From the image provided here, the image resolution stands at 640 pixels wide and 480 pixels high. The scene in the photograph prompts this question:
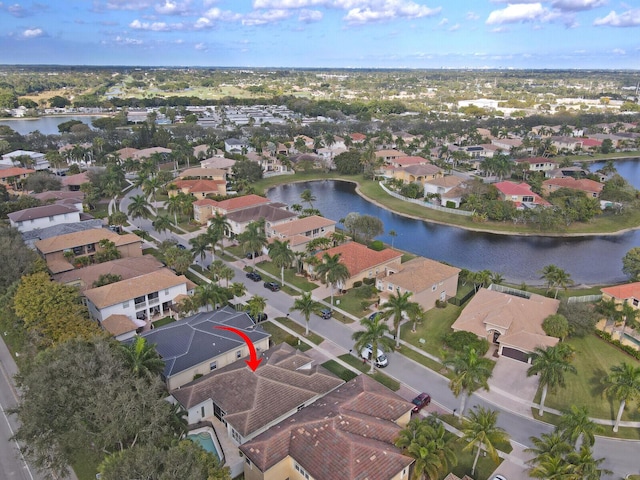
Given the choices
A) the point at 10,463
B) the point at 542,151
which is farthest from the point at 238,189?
the point at 542,151

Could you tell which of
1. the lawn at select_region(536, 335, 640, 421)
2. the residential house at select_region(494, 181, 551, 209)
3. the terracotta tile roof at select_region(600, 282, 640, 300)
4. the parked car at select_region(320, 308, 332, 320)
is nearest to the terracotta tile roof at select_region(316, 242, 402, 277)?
the parked car at select_region(320, 308, 332, 320)

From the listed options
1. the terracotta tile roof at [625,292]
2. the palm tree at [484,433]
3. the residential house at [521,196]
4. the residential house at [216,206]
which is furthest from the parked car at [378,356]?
the residential house at [521,196]

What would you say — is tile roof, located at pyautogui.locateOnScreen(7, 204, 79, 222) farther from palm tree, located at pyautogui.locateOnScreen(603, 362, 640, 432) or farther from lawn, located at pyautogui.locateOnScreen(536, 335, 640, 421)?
palm tree, located at pyautogui.locateOnScreen(603, 362, 640, 432)

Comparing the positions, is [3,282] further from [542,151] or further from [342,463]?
[542,151]

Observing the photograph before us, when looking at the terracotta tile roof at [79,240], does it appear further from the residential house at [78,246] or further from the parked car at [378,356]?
the parked car at [378,356]

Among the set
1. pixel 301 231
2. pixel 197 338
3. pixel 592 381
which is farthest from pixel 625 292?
pixel 197 338

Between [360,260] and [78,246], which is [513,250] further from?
[78,246]
